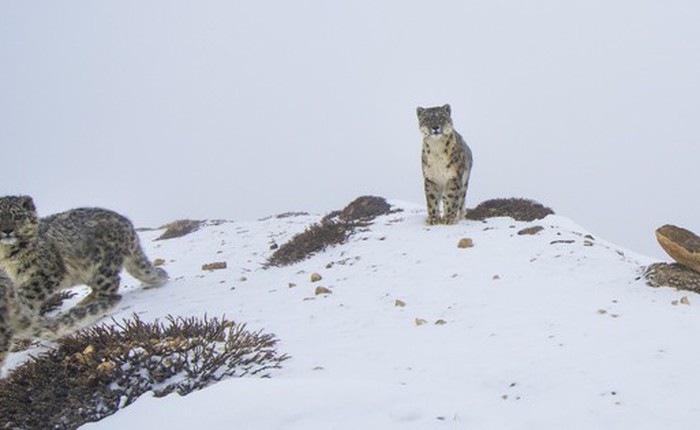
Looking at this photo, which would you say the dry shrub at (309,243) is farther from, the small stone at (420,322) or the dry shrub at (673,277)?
the dry shrub at (673,277)

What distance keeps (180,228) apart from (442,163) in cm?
1499

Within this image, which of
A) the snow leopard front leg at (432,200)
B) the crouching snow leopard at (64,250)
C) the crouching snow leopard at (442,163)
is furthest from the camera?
the snow leopard front leg at (432,200)

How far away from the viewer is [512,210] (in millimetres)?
18594

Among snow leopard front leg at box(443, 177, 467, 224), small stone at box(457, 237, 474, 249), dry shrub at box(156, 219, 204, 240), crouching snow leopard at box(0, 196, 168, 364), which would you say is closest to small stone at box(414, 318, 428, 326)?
A: crouching snow leopard at box(0, 196, 168, 364)

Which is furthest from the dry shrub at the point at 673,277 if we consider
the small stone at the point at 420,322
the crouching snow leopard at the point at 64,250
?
the crouching snow leopard at the point at 64,250

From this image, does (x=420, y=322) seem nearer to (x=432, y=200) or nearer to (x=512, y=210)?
(x=432, y=200)

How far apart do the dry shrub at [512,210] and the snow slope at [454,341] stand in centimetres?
557

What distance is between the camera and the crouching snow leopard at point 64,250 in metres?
9.21

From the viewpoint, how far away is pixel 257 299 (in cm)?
958

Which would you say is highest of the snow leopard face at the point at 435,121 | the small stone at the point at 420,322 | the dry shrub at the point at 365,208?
the snow leopard face at the point at 435,121

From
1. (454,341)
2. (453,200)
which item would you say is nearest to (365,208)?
(453,200)

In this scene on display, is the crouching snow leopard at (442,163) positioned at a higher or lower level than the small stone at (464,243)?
higher

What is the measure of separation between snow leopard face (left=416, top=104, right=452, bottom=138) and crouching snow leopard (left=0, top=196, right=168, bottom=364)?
723 centimetres

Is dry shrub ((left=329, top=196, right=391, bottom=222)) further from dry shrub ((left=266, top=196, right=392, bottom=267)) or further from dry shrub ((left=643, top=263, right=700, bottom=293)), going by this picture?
dry shrub ((left=643, top=263, right=700, bottom=293))
